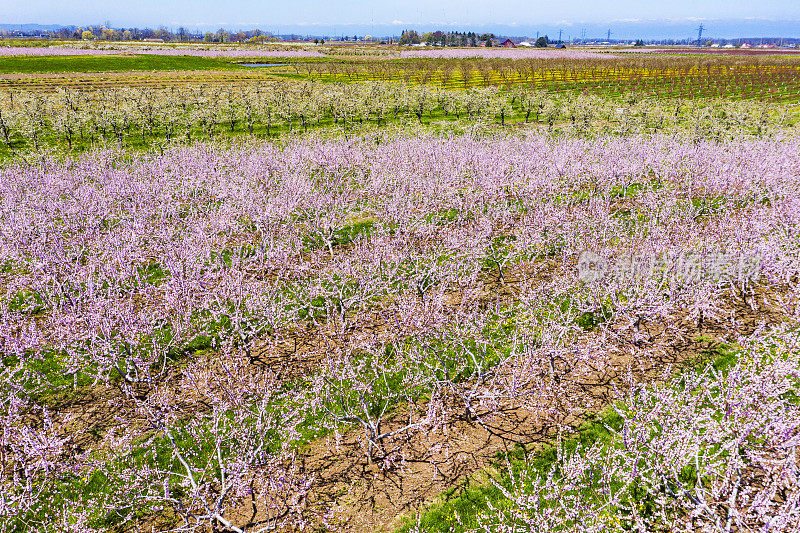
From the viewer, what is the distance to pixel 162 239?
15297mm

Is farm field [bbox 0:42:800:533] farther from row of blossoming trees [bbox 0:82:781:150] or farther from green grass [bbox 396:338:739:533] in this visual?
row of blossoming trees [bbox 0:82:781:150]

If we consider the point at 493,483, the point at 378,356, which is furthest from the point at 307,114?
the point at 493,483

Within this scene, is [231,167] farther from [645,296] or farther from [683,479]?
[683,479]

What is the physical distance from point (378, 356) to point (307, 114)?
42.3 m

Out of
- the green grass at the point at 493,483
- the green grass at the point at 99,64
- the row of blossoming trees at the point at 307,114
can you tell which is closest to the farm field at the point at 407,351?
the green grass at the point at 493,483

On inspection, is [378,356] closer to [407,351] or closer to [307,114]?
[407,351]

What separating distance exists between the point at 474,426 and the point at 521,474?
63.2 inches

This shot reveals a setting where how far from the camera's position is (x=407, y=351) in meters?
11.8

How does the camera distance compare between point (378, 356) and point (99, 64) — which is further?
point (99, 64)

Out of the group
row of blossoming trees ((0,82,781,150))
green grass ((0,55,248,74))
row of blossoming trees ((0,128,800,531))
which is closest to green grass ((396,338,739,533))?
row of blossoming trees ((0,128,800,531))

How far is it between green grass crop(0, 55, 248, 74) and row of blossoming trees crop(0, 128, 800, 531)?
9979 cm

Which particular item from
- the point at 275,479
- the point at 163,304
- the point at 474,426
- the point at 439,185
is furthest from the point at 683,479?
the point at 439,185

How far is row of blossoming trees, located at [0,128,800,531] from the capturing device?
773 centimetres

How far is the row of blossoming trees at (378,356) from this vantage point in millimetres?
7734
